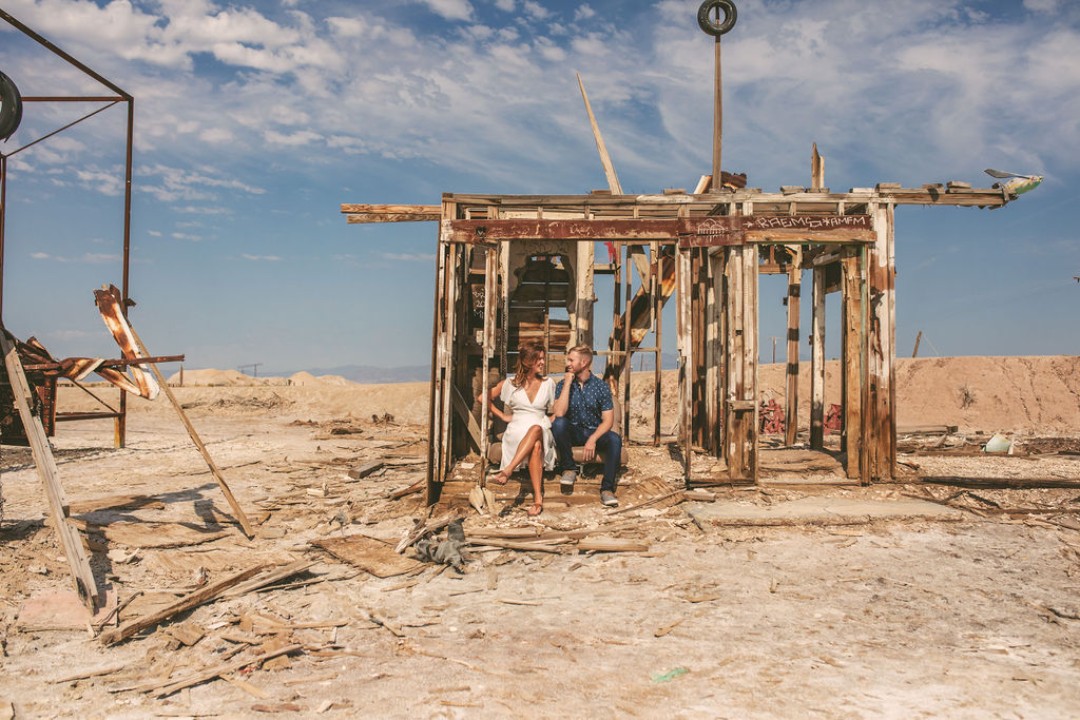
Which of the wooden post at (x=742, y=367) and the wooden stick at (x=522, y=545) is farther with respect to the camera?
the wooden post at (x=742, y=367)

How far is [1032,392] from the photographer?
69.3 ft

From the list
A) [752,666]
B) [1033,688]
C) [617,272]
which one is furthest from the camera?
[617,272]

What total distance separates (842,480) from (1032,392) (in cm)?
1604

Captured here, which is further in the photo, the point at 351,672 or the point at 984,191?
the point at 984,191

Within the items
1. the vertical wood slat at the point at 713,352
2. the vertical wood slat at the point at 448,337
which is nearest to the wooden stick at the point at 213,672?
the vertical wood slat at the point at 448,337

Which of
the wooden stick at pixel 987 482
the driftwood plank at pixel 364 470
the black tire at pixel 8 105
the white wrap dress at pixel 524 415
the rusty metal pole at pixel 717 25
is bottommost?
the driftwood plank at pixel 364 470

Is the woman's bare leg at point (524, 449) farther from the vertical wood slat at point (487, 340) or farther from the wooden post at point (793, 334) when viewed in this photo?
the wooden post at point (793, 334)

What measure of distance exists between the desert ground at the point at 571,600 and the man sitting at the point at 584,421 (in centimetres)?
33

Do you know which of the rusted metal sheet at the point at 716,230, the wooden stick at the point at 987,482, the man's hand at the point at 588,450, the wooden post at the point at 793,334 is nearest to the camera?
the man's hand at the point at 588,450

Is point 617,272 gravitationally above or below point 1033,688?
above

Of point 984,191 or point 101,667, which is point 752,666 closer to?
point 101,667

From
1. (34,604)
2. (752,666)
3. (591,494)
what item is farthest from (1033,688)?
(34,604)

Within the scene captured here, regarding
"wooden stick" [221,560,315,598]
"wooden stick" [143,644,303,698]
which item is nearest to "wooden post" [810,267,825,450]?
"wooden stick" [221,560,315,598]

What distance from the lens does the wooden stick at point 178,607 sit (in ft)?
15.5
